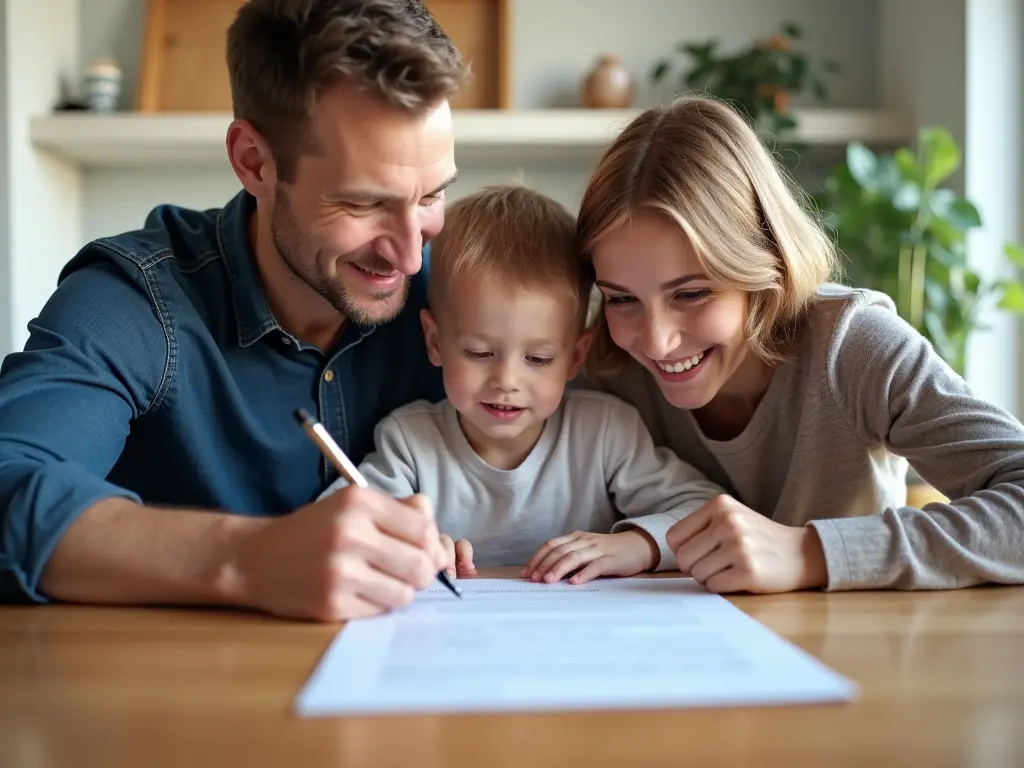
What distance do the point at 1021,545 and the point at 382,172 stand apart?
85 centimetres

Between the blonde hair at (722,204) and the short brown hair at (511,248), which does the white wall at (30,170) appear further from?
the blonde hair at (722,204)

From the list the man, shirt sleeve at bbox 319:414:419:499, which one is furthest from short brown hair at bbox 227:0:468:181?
shirt sleeve at bbox 319:414:419:499

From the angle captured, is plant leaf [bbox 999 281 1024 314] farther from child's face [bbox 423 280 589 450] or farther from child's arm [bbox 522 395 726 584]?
child's face [bbox 423 280 589 450]

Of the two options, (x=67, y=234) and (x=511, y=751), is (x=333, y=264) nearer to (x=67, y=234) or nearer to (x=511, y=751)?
(x=511, y=751)

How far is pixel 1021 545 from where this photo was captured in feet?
3.55

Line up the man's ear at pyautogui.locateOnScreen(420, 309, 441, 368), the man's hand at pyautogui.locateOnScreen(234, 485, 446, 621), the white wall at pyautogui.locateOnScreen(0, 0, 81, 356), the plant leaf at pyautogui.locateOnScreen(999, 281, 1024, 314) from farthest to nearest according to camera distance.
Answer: the white wall at pyautogui.locateOnScreen(0, 0, 81, 356) → the plant leaf at pyautogui.locateOnScreen(999, 281, 1024, 314) → the man's ear at pyautogui.locateOnScreen(420, 309, 441, 368) → the man's hand at pyautogui.locateOnScreen(234, 485, 446, 621)

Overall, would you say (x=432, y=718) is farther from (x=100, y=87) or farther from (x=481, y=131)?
(x=100, y=87)

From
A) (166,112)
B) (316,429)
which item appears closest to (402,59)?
(316,429)

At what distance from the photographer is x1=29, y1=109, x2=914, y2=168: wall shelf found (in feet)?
11.0

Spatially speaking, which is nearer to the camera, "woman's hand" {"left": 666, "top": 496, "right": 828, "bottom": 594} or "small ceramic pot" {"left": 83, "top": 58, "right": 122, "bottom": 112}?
"woman's hand" {"left": 666, "top": 496, "right": 828, "bottom": 594}

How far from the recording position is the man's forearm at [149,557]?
96cm

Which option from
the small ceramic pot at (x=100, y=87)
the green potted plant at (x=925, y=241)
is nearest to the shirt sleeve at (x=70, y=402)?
the green potted plant at (x=925, y=241)

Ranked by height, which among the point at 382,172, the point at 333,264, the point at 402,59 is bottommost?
the point at 333,264

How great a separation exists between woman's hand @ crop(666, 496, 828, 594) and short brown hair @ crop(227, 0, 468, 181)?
62 centimetres
